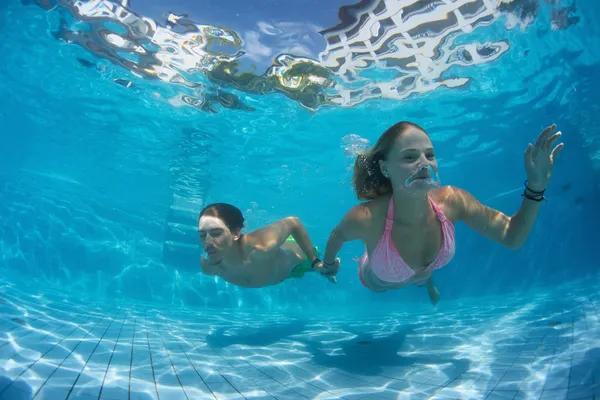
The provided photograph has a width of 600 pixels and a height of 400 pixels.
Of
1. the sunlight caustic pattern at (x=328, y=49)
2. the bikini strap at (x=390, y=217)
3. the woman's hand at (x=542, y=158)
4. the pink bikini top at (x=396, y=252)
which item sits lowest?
the pink bikini top at (x=396, y=252)

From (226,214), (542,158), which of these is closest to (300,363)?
(226,214)

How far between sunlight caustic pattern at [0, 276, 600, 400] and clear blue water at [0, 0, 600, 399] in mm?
37

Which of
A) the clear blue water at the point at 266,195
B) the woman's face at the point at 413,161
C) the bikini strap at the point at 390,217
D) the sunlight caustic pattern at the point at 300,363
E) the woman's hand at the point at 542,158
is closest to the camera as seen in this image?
the sunlight caustic pattern at the point at 300,363

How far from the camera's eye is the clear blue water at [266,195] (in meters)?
3.46

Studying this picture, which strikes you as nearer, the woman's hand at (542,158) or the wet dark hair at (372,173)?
the woman's hand at (542,158)

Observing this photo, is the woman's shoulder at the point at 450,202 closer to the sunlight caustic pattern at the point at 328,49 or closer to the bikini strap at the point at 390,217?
the bikini strap at the point at 390,217

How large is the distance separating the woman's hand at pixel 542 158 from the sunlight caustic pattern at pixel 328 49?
20.7 feet

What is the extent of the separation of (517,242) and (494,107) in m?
13.9

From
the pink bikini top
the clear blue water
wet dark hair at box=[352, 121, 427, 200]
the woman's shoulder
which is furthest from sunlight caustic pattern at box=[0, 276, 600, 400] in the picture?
wet dark hair at box=[352, 121, 427, 200]

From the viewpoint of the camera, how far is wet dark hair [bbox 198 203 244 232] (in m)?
4.74

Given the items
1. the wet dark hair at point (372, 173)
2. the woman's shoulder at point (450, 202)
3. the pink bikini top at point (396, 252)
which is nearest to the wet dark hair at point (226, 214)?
the wet dark hair at point (372, 173)

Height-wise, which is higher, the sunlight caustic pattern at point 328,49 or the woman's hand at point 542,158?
the sunlight caustic pattern at point 328,49

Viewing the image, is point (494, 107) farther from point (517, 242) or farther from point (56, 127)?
point (56, 127)

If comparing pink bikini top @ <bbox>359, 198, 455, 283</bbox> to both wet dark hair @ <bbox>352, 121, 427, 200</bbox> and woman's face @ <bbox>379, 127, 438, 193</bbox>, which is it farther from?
woman's face @ <bbox>379, 127, 438, 193</bbox>
